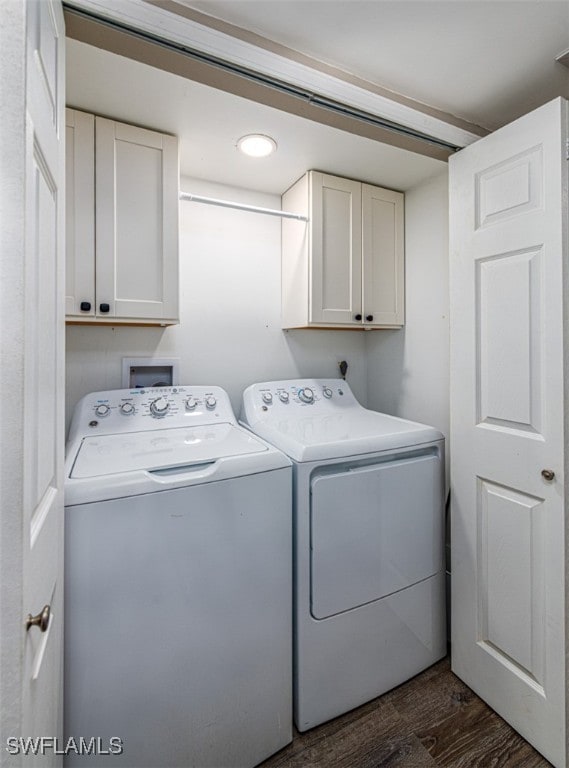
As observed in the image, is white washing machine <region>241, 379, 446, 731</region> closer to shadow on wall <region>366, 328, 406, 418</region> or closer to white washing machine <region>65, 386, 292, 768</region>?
white washing machine <region>65, 386, 292, 768</region>

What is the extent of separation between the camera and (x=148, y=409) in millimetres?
1642

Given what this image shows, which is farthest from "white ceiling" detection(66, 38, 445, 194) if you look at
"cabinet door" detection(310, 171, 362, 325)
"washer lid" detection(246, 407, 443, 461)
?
"washer lid" detection(246, 407, 443, 461)

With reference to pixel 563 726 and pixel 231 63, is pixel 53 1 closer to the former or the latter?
pixel 231 63

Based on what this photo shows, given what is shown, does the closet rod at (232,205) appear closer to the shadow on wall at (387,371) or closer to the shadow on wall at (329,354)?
the shadow on wall at (329,354)

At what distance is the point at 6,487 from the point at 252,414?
1328mm

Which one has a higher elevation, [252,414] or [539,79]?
[539,79]

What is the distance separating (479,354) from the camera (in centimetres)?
143

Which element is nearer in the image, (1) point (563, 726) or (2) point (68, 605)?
(2) point (68, 605)

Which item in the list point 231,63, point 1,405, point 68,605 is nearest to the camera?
point 1,405

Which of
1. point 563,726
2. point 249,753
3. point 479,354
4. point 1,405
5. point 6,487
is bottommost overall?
point 249,753

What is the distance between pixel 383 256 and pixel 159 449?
1633 mm

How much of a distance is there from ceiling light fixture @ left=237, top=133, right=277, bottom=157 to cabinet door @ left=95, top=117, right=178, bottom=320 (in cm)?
30

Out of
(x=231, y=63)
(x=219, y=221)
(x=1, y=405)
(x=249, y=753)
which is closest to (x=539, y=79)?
(x=231, y=63)

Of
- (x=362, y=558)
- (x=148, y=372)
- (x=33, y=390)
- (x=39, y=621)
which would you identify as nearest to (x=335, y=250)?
(x=148, y=372)
